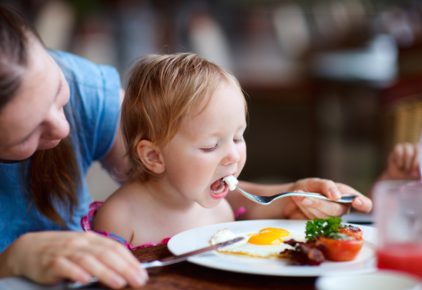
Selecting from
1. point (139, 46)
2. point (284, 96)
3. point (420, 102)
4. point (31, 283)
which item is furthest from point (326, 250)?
point (139, 46)

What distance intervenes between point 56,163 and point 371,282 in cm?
95

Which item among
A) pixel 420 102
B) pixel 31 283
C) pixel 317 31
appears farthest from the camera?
pixel 317 31

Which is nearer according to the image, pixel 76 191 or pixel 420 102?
pixel 76 191

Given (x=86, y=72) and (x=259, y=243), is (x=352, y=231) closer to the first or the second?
(x=259, y=243)

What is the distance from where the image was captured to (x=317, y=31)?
342 inches

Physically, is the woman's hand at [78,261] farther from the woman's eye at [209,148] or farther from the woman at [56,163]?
the woman's eye at [209,148]

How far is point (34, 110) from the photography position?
3.67 ft

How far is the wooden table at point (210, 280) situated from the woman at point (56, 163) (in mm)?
52

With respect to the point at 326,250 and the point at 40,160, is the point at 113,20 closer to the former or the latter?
the point at 40,160

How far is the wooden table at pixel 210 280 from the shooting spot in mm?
975

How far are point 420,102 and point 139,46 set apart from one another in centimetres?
588

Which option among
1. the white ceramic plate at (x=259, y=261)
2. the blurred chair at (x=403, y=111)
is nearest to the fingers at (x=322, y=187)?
the white ceramic plate at (x=259, y=261)

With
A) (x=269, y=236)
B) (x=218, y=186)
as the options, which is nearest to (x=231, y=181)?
(x=218, y=186)

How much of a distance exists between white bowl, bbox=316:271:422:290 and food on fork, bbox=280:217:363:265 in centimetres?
21
